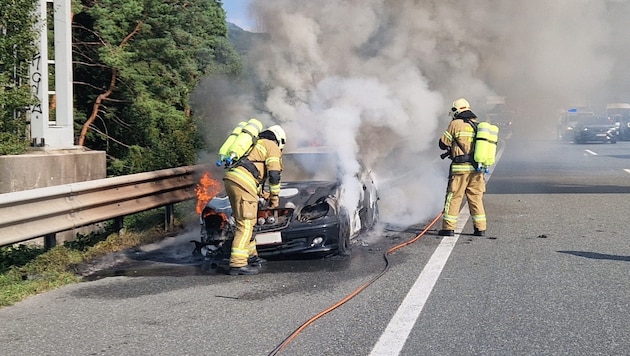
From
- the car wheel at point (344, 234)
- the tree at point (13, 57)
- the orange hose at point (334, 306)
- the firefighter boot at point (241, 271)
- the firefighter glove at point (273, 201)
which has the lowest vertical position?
the firefighter boot at point (241, 271)

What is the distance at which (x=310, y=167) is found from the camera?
9.41 m

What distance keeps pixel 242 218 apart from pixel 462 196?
11.4 feet

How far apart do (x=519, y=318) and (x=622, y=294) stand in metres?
1.31

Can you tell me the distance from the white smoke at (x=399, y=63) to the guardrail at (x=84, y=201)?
1754 mm

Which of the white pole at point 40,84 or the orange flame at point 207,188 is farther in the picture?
the orange flame at point 207,188

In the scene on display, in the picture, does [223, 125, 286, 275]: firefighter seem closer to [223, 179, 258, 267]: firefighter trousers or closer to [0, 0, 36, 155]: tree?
[223, 179, 258, 267]: firefighter trousers

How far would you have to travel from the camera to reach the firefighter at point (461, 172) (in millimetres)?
9477

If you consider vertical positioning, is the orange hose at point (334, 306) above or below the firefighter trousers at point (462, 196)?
below

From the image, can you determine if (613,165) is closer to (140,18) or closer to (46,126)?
(140,18)

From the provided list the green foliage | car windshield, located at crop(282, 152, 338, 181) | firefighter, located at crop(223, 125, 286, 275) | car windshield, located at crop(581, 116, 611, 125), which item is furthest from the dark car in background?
the green foliage

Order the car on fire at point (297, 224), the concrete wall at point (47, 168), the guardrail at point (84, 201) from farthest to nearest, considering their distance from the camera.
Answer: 1. the concrete wall at point (47, 168)
2. the car on fire at point (297, 224)
3. the guardrail at point (84, 201)

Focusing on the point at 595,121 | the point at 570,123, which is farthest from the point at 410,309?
the point at 570,123

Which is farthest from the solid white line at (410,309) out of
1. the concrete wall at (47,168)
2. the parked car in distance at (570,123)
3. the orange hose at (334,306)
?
the parked car in distance at (570,123)

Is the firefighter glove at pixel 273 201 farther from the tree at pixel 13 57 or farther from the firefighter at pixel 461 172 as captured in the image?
the tree at pixel 13 57
